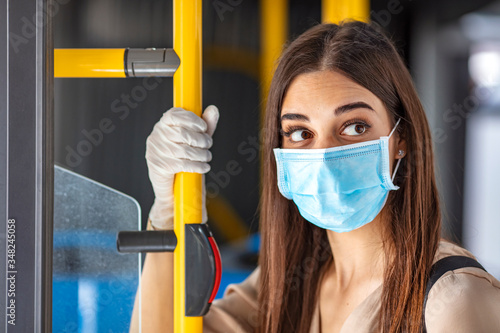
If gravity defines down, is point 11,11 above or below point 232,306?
above

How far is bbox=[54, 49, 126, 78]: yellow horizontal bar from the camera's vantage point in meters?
0.98

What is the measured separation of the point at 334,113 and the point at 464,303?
49cm

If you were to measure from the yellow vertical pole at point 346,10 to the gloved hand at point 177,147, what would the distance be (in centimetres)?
55

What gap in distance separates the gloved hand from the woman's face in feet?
0.72

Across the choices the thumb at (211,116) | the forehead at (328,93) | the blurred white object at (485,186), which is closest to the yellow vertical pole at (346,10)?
the forehead at (328,93)

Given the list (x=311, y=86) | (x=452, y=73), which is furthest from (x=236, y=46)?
(x=452, y=73)

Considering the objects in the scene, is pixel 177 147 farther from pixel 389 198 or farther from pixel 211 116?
pixel 389 198

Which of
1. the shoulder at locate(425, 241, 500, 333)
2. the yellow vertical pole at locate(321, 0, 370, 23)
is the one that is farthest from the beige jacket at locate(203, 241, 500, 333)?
the yellow vertical pole at locate(321, 0, 370, 23)

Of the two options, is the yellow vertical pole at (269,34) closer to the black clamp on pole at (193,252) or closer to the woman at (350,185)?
the woman at (350,185)

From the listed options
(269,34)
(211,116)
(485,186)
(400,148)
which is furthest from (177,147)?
(485,186)

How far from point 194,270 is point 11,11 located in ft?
2.09

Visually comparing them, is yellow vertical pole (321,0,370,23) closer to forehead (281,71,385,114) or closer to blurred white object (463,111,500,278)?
forehead (281,71,385,114)

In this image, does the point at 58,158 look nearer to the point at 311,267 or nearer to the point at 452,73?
the point at 311,267

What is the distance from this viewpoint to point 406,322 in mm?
1030
